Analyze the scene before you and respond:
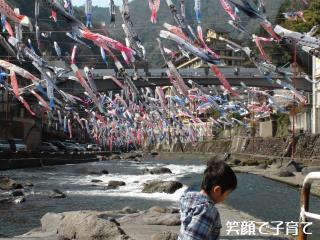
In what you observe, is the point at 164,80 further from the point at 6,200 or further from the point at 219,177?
the point at 219,177

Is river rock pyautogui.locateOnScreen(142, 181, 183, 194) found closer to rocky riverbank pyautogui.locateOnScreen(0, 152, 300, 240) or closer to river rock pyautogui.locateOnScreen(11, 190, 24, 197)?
river rock pyautogui.locateOnScreen(11, 190, 24, 197)

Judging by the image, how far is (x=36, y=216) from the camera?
1688 centimetres

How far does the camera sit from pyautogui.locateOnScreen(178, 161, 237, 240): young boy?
12.7ft

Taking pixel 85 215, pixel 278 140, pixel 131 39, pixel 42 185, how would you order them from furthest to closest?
pixel 278 140 < pixel 131 39 < pixel 42 185 < pixel 85 215

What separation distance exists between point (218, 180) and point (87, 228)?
6.88m

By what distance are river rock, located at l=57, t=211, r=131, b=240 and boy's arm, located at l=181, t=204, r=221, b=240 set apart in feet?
19.7

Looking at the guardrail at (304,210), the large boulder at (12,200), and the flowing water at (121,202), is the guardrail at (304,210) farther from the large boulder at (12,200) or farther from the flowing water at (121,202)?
the large boulder at (12,200)

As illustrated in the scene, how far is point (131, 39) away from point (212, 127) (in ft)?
244

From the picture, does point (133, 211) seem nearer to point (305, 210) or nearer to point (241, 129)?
point (305, 210)

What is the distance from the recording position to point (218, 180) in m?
3.92

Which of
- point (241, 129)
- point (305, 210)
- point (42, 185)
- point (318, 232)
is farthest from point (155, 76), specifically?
point (305, 210)

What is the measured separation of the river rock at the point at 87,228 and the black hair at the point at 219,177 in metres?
6.03

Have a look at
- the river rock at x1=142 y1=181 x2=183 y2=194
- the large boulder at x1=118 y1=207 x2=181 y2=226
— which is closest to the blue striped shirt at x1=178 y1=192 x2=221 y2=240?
the large boulder at x1=118 y1=207 x2=181 y2=226

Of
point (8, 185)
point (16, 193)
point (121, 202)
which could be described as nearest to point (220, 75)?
point (8, 185)
